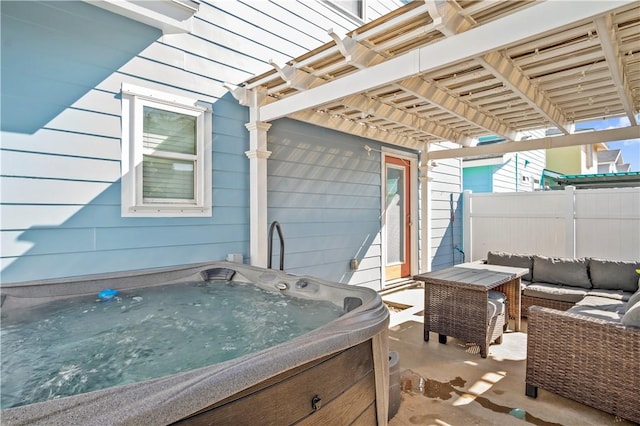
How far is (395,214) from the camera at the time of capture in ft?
18.5

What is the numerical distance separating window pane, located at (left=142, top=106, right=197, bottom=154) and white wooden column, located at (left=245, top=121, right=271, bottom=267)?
584mm

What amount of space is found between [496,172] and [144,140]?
26.1 feet

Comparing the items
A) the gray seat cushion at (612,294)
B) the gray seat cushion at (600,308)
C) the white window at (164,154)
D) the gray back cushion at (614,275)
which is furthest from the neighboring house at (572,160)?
the white window at (164,154)

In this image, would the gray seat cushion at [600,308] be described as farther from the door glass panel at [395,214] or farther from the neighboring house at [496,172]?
the neighboring house at [496,172]

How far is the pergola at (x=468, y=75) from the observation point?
199 centimetres

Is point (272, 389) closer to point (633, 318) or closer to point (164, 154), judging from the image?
point (633, 318)

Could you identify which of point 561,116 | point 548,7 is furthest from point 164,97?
point 561,116

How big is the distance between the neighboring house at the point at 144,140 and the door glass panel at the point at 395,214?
163 centimetres

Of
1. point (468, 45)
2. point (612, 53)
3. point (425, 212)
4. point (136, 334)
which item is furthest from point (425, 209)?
point (136, 334)

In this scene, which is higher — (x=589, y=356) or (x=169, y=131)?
(x=169, y=131)

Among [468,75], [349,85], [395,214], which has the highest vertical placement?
[468,75]

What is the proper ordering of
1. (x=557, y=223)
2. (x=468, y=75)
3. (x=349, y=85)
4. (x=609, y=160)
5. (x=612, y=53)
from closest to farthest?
(x=612, y=53) < (x=349, y=85) < (x=468, y=75) < (x=557, y=223) < (x=609, y=160)

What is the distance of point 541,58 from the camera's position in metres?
2.67

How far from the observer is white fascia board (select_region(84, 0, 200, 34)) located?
2543 millimetres
